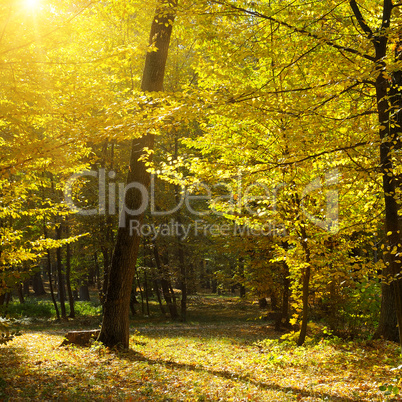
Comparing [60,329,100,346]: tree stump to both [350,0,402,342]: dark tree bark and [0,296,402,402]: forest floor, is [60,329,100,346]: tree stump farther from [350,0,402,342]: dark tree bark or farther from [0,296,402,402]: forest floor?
[350,0,402,342]: dark tree bark

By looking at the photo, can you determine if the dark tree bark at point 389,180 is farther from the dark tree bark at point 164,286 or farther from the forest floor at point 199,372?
the dark tree bark at point 164,286

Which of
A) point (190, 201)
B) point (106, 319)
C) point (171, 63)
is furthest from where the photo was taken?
point (190, 201)

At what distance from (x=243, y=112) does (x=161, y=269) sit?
582 inches

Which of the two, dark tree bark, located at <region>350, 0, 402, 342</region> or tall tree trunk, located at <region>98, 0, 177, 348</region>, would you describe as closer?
dark tree bark, located at <region>350, 0, 402, 342</region>

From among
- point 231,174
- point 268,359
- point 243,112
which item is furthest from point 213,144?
point 268,359

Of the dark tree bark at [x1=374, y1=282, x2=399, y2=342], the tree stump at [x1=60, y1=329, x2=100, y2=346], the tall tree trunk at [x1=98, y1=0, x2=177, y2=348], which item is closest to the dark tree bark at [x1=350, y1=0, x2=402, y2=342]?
the dark tree bark at [x1=374, y1=282, x2=399, y2=342]

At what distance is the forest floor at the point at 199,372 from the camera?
5273 millimetres

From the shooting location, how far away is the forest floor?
5273 mm

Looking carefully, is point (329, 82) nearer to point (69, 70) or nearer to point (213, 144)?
point (213, 144)

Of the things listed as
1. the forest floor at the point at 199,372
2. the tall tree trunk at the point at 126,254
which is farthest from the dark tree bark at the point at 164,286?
the tall tree trunk at the point at 126,254

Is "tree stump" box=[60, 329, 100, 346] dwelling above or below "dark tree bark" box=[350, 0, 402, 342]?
below

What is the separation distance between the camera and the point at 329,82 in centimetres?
535

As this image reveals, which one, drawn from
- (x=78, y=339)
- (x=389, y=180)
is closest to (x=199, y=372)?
(x=78, y=339)

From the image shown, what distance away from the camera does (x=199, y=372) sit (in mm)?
6848
